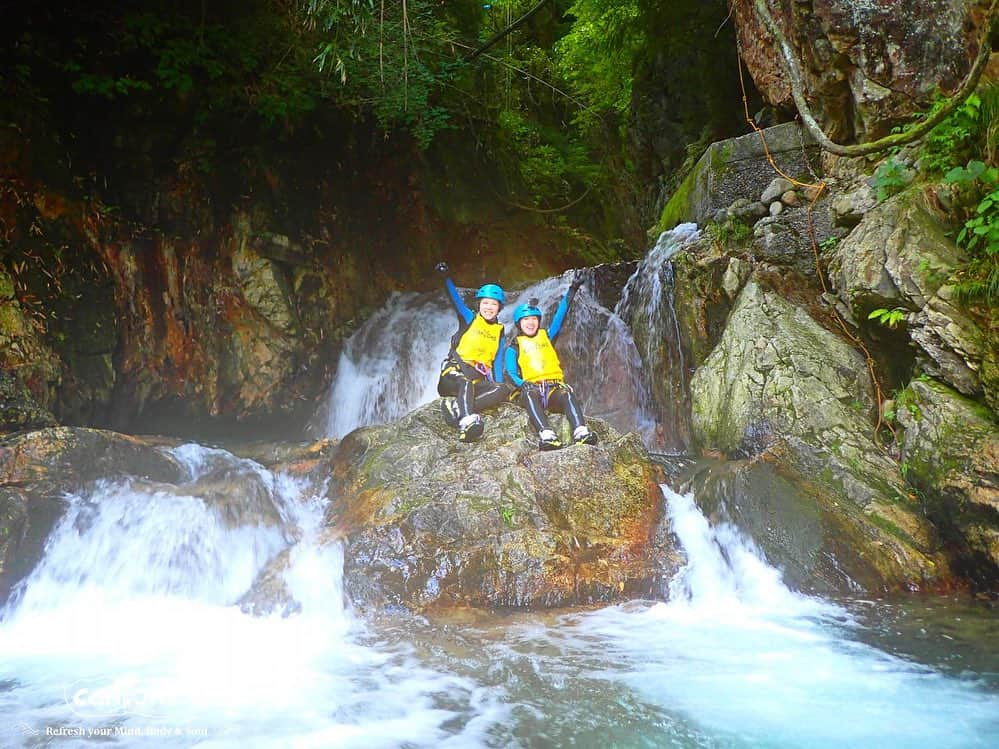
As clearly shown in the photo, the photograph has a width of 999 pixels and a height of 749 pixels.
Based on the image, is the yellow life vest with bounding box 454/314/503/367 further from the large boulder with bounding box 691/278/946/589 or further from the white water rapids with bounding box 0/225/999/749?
the large boulder with bounding box 691/278/946/589

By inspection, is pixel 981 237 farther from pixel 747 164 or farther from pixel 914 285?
pixel 747 164

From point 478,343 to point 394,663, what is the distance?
10.7 ft

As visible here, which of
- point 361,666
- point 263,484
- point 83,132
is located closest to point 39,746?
point 361,666

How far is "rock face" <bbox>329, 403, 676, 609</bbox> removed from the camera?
180 inches

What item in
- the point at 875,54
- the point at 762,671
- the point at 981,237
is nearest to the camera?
the point at 762,671

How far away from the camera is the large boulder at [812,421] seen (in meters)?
4.80

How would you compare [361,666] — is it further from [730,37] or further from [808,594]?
[730,37]

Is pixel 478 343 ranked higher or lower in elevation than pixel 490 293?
lower

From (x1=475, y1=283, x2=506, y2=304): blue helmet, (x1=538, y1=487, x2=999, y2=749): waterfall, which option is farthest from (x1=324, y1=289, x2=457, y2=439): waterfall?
(x1=538, y1=487, x2=999, y2=749): waterfall

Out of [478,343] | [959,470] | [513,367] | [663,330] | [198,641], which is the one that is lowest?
[198,641]

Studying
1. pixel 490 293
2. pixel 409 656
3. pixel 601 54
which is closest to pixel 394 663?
pixel 409 656

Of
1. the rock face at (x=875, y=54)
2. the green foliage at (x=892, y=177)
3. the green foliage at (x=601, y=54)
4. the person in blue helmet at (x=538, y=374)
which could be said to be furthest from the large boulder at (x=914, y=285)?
the green foliage at (x=601, y=54)

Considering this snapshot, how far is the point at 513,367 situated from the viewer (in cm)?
633

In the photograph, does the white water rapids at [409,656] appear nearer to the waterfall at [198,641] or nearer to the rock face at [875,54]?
the waterfall at [198,641]
